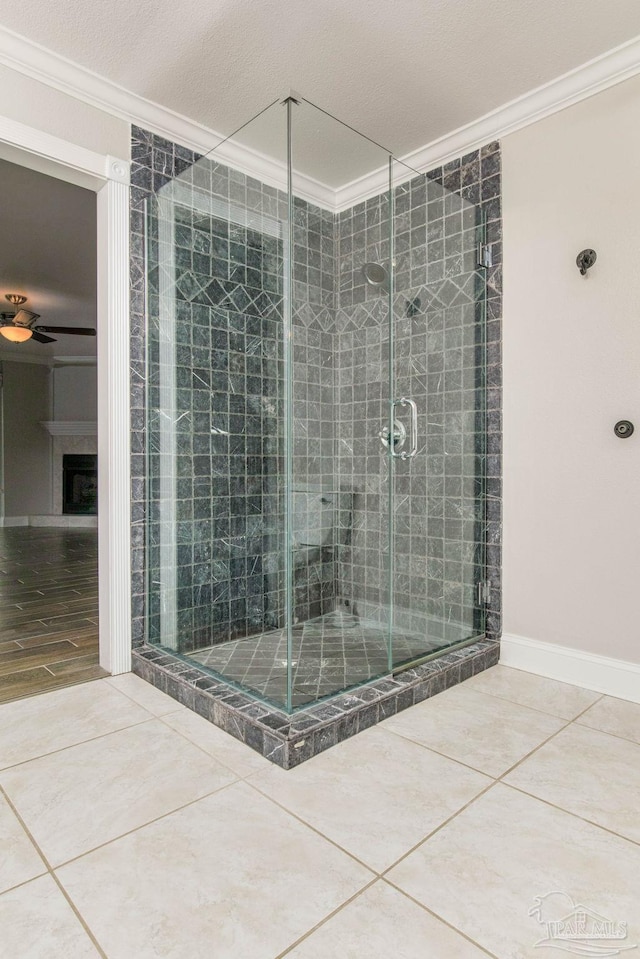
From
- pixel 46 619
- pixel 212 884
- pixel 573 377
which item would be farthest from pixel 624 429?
pixel 46 619

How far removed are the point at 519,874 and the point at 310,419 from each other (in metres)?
1.48

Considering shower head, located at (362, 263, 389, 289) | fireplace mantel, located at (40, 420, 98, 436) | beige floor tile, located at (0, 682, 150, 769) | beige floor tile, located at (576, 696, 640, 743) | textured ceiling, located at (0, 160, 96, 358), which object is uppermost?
textured ceiling, located at (0, 160, 96, 358)

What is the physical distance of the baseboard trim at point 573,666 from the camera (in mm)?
2258

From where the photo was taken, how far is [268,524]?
2.19m

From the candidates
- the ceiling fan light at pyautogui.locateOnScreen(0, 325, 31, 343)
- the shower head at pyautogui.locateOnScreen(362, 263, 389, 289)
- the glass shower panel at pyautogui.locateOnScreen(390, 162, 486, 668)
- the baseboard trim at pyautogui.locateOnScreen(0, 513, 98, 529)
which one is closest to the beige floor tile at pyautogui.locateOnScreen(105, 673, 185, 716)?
the glass shower panel at pyautogui.locateOnScreen(390, 162, 486, 668)

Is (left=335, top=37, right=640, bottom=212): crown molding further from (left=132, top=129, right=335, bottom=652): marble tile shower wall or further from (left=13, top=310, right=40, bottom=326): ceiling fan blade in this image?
(left=13, top=310, right=40, bottom=326): ceiling fan blade

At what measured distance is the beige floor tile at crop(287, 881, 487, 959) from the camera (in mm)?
1070

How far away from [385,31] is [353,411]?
1401mm

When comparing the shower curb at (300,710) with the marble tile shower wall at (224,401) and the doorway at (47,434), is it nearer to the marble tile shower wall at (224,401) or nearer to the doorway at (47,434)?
the marble tile shower wall at (224,401)

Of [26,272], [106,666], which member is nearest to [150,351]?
[106,666]

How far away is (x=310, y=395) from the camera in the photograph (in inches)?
85.0

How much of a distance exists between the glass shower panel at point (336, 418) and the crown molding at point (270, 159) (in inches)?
3.0

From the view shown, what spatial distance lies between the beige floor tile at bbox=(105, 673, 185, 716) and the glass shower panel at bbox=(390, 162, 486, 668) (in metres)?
0.89

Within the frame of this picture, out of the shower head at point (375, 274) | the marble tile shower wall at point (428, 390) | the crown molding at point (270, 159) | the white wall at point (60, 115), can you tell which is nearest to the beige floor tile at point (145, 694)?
the marble tile shower wall at point (428, 390)
